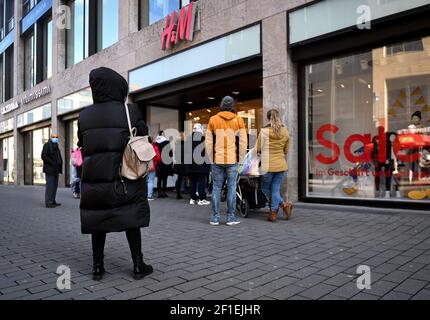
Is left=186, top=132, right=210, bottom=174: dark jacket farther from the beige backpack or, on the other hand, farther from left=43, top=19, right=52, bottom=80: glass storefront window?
left=43, top=19, right=52, bottom=80: glass storefront window

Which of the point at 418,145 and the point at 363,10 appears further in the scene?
the point at 418,145

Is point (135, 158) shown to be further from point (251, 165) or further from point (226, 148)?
point (251, 165)

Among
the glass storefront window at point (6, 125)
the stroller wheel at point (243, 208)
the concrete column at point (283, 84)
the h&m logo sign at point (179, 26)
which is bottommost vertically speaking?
the stroller wheel at point (243, 208)

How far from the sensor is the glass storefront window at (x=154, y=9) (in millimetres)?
11969

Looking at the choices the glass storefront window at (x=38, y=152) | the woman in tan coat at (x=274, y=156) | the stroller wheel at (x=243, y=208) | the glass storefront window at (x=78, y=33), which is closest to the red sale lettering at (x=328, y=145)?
the woman in tan coat at (x=274, y=156)

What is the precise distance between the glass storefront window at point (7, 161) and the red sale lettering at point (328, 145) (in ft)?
74.9

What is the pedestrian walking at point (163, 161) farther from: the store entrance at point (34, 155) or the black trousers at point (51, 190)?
the store entrance at point (34, 155)

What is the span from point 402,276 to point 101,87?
3.12 metres

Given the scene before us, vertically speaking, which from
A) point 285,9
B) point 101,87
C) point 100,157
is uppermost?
point 285,9

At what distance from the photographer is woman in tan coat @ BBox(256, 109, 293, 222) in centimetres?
627
